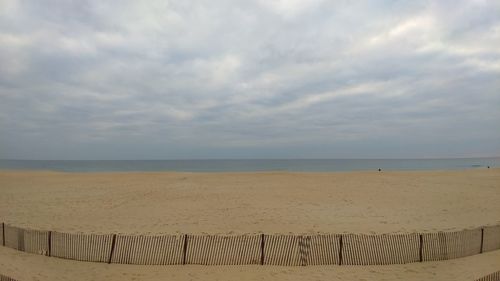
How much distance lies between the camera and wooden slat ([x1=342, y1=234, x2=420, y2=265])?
45.1ft

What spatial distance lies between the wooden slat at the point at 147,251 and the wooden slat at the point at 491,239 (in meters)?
11.1

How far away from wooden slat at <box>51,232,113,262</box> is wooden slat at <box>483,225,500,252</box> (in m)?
13.5

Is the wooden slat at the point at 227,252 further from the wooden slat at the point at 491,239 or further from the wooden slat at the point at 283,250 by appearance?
the wooden slat at the point at 491,239

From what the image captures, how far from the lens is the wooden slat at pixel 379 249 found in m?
13.7

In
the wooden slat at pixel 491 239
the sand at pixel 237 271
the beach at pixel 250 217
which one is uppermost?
the wooden slat at pixel 491 239

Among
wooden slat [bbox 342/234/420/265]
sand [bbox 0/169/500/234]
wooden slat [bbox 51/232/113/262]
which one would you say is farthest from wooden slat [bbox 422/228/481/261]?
wooden slat [bbox 51/232/113/262]

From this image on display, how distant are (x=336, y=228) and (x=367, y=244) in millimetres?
6418

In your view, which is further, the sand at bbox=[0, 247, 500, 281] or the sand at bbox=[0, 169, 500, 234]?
the sand at bbox=[0, 169, 500, 234]

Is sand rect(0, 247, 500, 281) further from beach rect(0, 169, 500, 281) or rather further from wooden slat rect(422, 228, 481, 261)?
wooden slat rect(422, 228, 481, 261)

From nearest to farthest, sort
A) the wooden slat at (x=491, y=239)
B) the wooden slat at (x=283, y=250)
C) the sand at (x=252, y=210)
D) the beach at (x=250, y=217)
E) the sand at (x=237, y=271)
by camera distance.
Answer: the sand at (x=237, y=271) < the beach at (x=250, y=217) < the wooden slat at (x=283, y=250) < the wooden slat at (x=491, y=239) < the sand at (x=252, y=210)

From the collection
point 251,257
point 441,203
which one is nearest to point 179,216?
point 251,257

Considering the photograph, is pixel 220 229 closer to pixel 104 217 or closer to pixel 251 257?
pixel 251 257

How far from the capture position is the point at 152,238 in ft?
45.4

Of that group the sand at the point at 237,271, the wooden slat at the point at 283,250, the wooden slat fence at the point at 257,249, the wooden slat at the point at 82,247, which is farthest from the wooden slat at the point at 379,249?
the wooden slat at the point at 82,247
